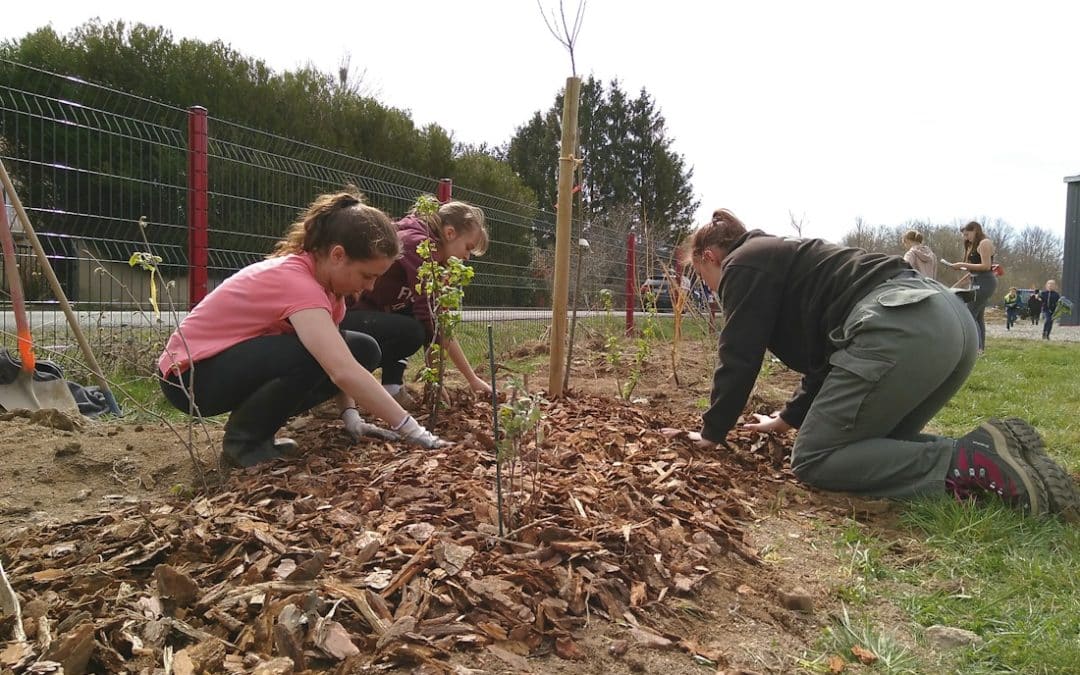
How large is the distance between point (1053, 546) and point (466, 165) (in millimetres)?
15725

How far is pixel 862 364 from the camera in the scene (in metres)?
2.68

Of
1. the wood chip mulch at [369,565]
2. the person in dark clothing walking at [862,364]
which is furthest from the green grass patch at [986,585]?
the wood chip mulch at [369,565]

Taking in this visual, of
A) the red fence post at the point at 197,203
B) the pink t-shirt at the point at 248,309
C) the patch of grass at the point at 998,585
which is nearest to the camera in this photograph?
the patch of grass at the point at 998,585

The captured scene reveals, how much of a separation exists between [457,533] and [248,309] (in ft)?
4.07

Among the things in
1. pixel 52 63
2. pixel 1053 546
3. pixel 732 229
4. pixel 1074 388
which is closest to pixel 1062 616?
pixel 1053 546

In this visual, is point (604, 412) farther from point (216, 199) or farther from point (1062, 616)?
point (216, 199)

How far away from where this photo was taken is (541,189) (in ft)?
86.8

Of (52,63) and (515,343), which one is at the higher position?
(52,63)

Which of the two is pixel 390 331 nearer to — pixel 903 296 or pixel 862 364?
pixel 862 364

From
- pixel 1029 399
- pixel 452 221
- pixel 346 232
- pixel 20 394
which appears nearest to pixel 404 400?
pixel 452 221

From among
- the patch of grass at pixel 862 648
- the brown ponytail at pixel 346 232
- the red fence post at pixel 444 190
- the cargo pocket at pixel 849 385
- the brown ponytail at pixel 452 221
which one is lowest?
the patch of grass at pixel 862 648

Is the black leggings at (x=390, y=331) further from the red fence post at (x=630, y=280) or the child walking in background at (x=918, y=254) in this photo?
the child walking in background at (x=918, y=254)

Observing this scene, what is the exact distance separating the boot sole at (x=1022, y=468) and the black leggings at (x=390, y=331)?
2.37m

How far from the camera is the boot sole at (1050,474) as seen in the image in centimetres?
242
